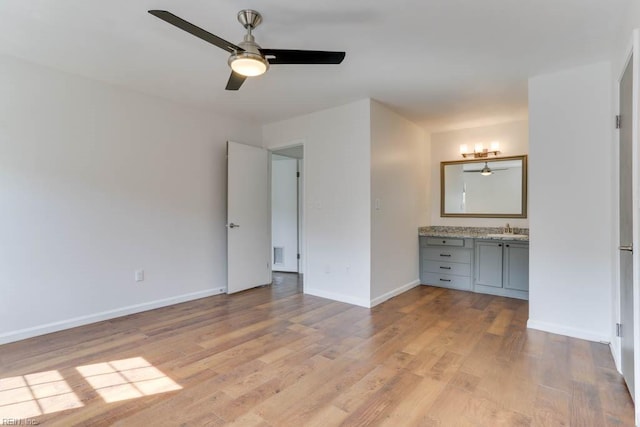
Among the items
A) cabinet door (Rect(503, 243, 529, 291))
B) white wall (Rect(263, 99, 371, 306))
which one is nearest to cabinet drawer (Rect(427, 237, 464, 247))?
cabinet door (Rect(503, 243, 529, 291))

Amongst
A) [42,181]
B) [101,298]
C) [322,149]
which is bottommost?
[101,298]

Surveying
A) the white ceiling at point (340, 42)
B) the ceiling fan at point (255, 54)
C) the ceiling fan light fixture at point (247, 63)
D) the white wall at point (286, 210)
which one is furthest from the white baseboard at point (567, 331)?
the white wall at point (286, 210)

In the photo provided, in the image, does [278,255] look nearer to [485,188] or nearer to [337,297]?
[337,297]

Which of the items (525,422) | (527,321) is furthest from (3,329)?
(527,321)

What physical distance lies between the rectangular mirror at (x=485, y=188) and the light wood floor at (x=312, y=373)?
70.3 inches

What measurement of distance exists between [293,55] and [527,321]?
124 inches

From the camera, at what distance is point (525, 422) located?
1.73 meters

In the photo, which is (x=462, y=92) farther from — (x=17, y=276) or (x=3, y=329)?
(x=3, y=329)

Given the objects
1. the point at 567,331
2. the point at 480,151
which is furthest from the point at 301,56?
the point at 480,151

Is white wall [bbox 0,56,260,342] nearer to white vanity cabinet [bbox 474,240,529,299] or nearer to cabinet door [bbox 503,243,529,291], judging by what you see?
white vanity cabinet [bbox 474,240,529,299]

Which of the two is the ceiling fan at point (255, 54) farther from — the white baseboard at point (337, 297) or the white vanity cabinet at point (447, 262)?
the white vanity cabinet at point (447, 262)

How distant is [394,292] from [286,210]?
257 cm

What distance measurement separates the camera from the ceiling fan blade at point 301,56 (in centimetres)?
206

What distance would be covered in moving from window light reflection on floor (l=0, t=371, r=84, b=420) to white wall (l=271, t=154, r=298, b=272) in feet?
12.8
